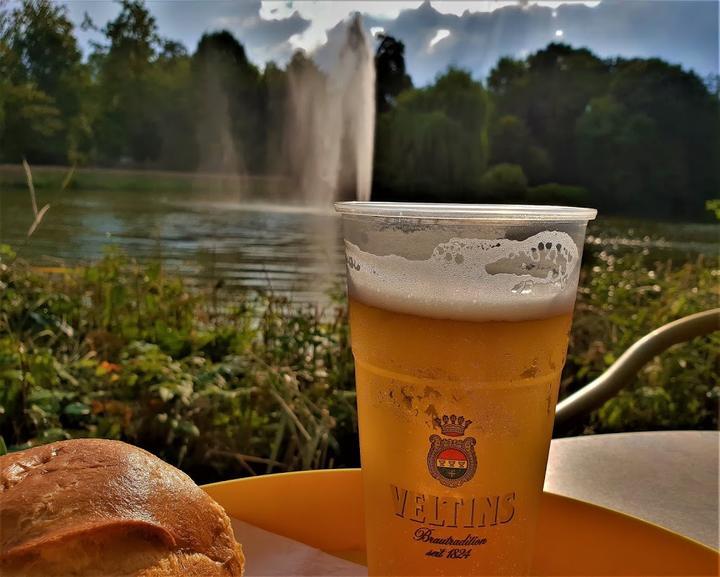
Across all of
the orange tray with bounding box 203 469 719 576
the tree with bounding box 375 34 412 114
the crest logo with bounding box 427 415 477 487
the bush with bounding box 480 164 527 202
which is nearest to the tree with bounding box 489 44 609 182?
the bush with bounding box 480 164 527 202

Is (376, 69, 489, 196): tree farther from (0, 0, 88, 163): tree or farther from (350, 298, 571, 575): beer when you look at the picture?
(350, 298, 571, 575): beer

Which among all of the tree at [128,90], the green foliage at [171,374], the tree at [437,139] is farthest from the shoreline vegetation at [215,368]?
the tree at [437,139]

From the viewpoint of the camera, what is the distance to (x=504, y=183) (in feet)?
24.3

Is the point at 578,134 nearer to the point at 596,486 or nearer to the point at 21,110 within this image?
the point at 21,110

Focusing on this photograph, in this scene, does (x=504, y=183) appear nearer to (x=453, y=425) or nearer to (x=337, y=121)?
(x=337, y=121)

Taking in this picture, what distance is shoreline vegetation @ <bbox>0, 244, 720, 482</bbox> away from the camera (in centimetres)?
207

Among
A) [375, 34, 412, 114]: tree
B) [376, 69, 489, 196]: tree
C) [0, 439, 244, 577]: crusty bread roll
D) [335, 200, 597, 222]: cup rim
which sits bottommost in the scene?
[0, 439, 244, 577]: crusty bread roll

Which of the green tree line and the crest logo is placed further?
the green tree line

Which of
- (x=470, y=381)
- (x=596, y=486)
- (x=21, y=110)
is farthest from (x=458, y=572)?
(x=21, y=110)

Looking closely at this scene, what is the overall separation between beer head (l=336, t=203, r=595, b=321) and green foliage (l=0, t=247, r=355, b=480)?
1345 millimetres

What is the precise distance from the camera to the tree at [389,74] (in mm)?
6480

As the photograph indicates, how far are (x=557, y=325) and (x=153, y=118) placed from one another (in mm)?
6945

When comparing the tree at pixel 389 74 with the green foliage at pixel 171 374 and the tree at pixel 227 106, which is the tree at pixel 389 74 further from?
the green foliage at pixel 171 374

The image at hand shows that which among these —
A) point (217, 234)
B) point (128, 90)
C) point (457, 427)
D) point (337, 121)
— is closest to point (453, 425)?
point (457, 427)
